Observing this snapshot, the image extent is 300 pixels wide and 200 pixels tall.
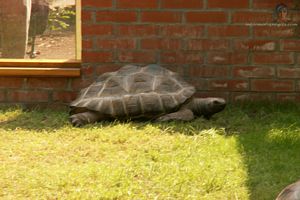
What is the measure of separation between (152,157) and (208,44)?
2.12 metres

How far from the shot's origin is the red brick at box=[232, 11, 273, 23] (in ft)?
21.8

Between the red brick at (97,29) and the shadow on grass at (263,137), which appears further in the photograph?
the red brick at (97,29)

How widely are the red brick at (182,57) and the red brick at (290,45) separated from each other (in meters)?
0.85

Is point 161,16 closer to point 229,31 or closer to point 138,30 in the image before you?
point 138,30

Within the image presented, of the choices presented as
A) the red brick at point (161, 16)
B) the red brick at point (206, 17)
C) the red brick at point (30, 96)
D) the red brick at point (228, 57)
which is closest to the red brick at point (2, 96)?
the red brick at point (30, 96)

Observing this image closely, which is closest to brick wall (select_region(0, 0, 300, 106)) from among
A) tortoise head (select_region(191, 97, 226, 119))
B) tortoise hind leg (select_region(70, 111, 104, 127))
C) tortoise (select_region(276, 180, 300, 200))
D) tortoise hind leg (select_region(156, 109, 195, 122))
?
tortoise head (select_region(191, 97, 226, 119))

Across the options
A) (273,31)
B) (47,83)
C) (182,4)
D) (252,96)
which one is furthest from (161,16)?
(47,83)

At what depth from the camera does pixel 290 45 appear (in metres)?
6.69

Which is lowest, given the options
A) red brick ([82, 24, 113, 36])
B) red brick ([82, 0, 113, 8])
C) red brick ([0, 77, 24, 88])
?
red brick ([0, 77, 24, 88])

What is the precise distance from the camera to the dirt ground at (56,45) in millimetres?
6820

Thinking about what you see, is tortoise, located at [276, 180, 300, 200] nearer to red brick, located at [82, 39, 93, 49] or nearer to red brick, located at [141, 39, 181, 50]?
red brick, located at [141, 39, 181, 50]

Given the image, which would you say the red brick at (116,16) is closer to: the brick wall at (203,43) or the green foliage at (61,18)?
the brick wall at (203,43)

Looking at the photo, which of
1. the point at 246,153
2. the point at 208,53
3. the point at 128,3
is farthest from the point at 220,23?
the point at 246,153

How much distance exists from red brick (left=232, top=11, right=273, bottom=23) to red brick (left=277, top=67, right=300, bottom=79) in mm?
525
